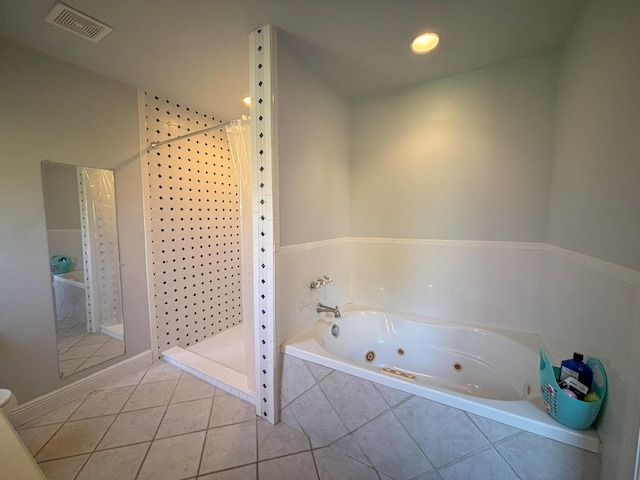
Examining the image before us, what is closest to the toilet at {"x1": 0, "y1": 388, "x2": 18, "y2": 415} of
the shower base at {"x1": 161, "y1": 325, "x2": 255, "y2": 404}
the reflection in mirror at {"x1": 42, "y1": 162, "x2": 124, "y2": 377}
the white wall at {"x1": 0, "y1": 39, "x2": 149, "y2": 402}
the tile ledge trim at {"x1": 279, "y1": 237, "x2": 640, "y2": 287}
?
the white wall at {"x1": 0, "y1": 39, "x2": 149, "y2": 402}

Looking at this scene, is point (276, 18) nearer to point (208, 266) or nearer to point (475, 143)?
point (475, 143)

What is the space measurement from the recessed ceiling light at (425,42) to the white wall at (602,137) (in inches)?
26.7

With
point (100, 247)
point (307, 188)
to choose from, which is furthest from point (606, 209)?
point (100, 247)

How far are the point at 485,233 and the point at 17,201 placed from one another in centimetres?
316

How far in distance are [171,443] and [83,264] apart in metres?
1.42

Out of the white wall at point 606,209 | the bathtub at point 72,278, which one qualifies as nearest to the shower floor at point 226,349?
the bathtub at point 72,278

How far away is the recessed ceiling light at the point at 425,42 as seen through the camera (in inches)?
55.1

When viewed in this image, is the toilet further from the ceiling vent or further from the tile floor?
the ceiling vent

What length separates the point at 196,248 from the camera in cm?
250

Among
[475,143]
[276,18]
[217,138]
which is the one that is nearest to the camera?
[276,18]

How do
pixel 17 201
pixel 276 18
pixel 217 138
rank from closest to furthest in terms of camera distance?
pixel 276 18, pixel 17 201, pixel 217 138

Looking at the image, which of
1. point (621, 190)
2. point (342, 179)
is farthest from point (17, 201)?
point (621, 190)

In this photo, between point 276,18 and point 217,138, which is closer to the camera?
point 276,18

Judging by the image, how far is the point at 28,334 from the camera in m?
1.51
